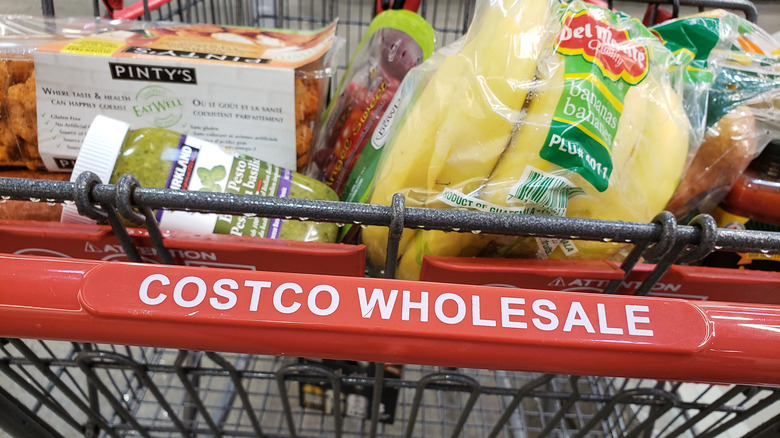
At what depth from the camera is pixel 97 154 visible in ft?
1.71

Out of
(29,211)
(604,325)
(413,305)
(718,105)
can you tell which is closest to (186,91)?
(29,211)

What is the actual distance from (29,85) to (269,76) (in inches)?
12.3

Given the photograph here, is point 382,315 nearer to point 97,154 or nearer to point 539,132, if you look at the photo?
point 539,132

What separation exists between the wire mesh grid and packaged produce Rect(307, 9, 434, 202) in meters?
0.28

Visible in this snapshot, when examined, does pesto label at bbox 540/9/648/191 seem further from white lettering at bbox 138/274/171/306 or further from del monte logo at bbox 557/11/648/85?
white lettering at bbox 138/274/171/306

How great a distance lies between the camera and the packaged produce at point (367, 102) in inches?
26.1

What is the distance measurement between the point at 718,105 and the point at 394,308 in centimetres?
54

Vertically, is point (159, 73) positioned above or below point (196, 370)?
above

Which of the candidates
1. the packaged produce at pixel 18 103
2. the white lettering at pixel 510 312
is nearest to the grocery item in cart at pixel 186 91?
the packaged produce at pixel 18 103

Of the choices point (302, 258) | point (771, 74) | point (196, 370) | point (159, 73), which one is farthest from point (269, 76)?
point (771, 74)

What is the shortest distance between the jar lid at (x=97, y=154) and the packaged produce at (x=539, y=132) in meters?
0.29

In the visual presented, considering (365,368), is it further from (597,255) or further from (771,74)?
(771,74)

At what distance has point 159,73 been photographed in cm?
62

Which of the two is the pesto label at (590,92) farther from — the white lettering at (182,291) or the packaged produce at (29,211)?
the packaged produce at (29,211)
